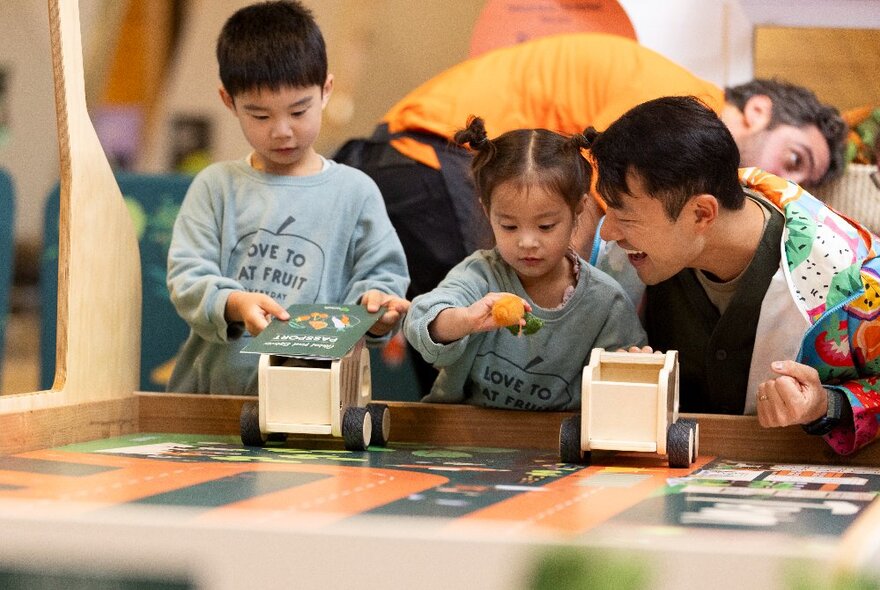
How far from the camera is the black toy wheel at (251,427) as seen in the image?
1185mm

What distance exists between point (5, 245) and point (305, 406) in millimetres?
1093

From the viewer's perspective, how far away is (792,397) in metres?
1.07

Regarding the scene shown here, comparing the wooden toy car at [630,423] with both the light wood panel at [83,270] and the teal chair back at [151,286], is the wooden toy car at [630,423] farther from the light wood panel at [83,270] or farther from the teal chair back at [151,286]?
the teal chair back at [151,286]

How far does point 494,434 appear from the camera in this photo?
1.25m

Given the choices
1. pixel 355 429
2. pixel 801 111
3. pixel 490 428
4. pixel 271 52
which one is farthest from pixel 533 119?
pixel 355 429

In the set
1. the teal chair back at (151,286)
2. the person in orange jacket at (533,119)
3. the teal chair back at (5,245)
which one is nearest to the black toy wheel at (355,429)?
the person in orange jacket at (533,119)

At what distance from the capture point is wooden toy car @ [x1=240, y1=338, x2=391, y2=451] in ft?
3.80

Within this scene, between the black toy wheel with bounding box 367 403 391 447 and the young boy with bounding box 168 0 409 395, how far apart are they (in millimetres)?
129

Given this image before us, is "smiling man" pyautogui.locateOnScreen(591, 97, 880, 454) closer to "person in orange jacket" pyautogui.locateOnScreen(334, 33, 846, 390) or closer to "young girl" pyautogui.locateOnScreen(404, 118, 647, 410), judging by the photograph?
"young girl" pyautogui.locateOnScreen(404, 118, 647, 410)

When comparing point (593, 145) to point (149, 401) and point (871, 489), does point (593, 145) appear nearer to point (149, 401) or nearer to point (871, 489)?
point (871, 489)

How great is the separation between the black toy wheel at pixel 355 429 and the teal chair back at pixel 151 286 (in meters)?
0.78

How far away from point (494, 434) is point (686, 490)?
393 millimetres

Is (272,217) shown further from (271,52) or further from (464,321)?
(464,321)

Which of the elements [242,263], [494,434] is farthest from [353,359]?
[242,263]
